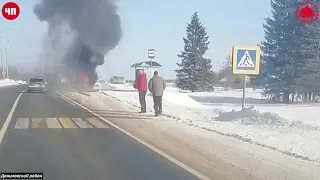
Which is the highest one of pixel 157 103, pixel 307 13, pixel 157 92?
pixel 307 13

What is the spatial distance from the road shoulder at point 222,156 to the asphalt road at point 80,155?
1.74ft

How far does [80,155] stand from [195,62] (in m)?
55.3

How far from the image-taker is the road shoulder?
7578 millimetres

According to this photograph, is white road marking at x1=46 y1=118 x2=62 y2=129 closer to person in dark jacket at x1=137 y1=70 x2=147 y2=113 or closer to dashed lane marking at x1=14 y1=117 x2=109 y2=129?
dashed lane marking at x1=14 y1=117 x2=109 y2=129

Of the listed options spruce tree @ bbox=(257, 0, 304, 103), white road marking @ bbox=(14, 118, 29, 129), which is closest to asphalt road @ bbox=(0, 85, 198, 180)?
white road marking @ bbox=(14, 118, 29, 129)

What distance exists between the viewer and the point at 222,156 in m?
9.16

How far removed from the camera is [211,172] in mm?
7539

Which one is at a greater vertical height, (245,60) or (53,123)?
(245,60)

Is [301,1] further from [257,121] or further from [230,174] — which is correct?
[230,174]

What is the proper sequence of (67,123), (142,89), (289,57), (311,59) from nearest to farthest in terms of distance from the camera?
(67,123) < (142,89) < (311,59) < (289,57)

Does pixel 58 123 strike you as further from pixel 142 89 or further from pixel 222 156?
pixel 222 156

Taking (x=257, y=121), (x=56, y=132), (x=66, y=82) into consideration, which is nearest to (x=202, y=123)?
(x=257, y=121)

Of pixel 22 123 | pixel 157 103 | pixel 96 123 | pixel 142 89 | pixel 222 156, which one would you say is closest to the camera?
pixel 222 156

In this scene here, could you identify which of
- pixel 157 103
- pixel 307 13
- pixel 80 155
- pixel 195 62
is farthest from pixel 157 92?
pixel 195 62
